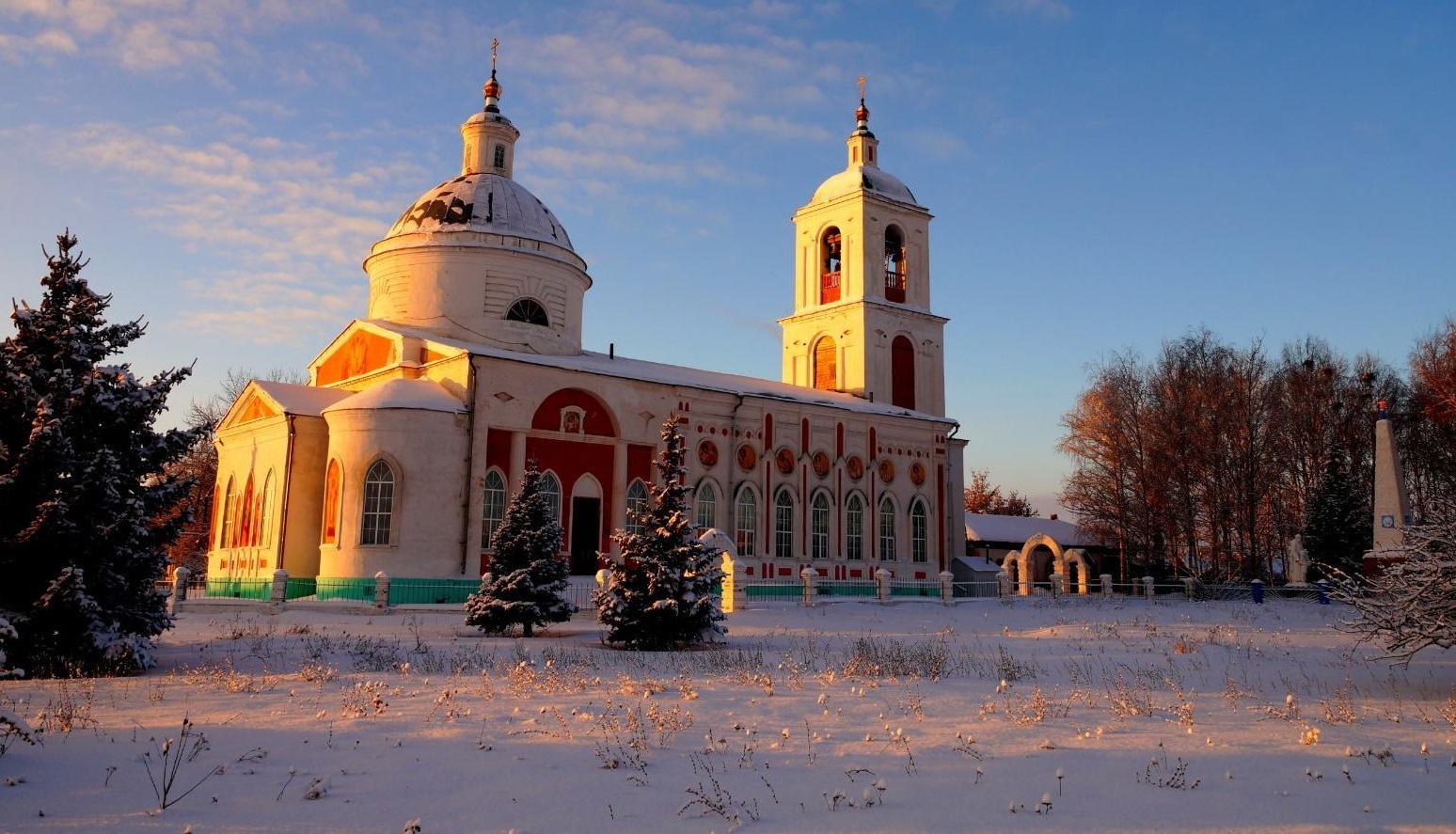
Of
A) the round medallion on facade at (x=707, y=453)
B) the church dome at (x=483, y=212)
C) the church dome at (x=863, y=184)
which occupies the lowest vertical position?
the round medallion on facade at (x=707, y=453)

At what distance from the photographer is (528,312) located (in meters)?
32.2

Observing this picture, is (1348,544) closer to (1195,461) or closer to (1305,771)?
(1195,461)

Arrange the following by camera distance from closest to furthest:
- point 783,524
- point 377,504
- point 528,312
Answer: point 377,504, point 528,312, point 783,524

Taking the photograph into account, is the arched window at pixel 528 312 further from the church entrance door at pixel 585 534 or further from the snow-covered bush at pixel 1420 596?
the snow-covered bush at pixel 1420 596

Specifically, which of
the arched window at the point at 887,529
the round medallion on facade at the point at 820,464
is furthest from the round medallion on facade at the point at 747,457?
the arched window at the point at 887,529

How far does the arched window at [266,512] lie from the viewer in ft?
95.3

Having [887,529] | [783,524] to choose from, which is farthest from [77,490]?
[887,529]

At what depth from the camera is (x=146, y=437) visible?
14.4 metres

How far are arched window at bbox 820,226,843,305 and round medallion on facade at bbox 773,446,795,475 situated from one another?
9.67 m

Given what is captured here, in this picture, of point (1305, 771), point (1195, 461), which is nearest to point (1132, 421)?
point (1195, 461)

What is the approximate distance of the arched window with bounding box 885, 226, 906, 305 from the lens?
138 feet

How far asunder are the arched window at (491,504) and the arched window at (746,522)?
8.19 meters

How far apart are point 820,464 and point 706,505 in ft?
16.4

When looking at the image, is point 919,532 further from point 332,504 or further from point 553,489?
point 332,504
